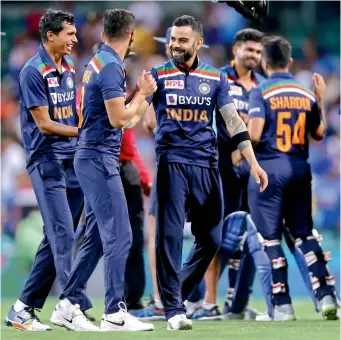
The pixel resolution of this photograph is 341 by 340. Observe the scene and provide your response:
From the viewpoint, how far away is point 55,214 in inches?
313

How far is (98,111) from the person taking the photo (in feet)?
24.7

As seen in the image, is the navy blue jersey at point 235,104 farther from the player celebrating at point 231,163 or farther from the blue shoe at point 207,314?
the blue shoe at point 207,314

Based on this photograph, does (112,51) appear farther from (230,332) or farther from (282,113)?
(230,332)

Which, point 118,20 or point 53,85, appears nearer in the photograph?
point 118,20

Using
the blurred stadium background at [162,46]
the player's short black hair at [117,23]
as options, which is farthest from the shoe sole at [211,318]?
the blurred stadium background at [162,46]

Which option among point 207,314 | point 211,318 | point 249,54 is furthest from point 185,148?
point 249,54

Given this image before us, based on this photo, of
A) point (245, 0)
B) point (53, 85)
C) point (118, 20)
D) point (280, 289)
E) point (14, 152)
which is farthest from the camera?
point (14, 152)

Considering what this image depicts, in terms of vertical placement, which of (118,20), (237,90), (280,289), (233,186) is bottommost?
(280,289)

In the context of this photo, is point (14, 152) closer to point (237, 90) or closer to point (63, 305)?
point (237, 90)

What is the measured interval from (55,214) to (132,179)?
1.52 meters

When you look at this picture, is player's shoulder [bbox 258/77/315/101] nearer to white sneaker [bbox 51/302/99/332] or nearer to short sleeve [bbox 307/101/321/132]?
short sleeve [bbox 307/101/321/132]

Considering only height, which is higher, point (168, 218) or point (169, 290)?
point (168, 218)

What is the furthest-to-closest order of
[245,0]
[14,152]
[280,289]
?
[14,152], [245,0], [280,289]

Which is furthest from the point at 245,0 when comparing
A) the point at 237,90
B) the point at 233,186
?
the point at 233,186
